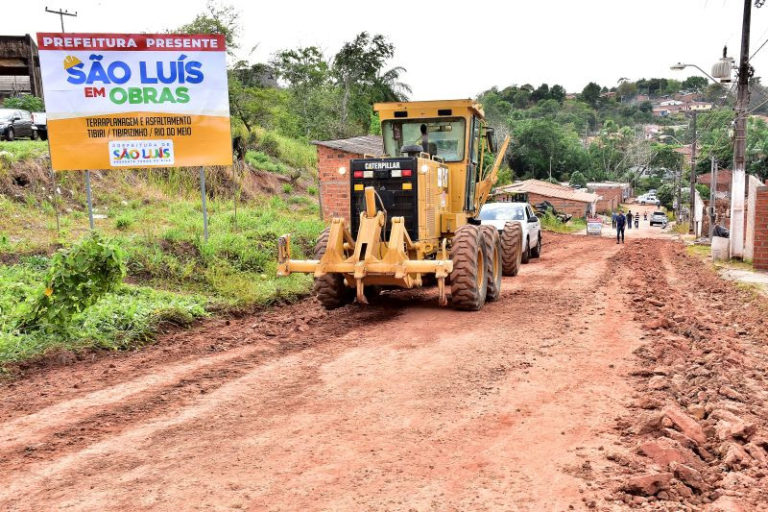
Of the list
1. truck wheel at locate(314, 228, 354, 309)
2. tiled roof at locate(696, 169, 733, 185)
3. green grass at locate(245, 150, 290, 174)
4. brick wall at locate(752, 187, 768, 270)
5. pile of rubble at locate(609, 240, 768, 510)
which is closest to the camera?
pile of rubble at locate(609, 240, 768, 510)

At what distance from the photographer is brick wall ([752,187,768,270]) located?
16109mm

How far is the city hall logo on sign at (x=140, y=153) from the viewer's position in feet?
40.5

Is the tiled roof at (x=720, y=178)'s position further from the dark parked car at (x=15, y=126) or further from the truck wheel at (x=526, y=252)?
the dark parked car at (x=15, y=126)

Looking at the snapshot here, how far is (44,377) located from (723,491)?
20.4 feet

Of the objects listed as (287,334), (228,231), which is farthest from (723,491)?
(228,231)

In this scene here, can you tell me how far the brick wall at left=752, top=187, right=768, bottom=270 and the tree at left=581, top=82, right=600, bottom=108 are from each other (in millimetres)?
144649

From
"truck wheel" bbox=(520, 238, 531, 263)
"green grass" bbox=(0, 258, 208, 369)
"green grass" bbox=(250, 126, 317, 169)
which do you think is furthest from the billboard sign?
"green grass" bbox=(250, 126, 317, 169)

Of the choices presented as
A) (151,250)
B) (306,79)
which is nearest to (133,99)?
(151,250)

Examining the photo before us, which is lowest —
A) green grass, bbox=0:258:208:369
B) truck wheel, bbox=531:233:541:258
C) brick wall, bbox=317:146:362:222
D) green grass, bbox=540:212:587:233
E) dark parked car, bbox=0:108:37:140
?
green grass, bbox=540:212:587:233

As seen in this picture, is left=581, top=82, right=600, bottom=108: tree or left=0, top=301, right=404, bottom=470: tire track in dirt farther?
left=581, top=82, right=600, bottom=108: tree

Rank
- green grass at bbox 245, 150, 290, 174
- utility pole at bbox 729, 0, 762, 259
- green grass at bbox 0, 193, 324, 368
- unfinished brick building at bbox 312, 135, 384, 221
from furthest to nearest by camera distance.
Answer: green grass at bbox 245, 150, 290, 174 < unfinished brick building at bbox 312, 135, 384, 221 < utility pole at bbox 729, 0, 762, 259 < green grass at bbox 0, 193, 324, 368

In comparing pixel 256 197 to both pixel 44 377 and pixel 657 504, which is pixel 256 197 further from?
pixel 657 504

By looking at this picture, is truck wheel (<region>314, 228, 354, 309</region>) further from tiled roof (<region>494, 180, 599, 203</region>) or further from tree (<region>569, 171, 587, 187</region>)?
tree (<region>569, 171, 587, 187</region>)

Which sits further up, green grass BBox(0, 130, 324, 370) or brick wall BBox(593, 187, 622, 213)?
green grass BBox(0, 130, 324, 370)
